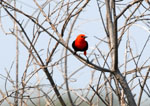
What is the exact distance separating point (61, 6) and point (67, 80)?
0.71m

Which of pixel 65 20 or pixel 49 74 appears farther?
pixel 49 74

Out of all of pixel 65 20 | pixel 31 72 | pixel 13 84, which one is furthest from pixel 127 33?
→ pixel 13 84

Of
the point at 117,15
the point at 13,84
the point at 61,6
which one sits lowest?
the point at 117,15

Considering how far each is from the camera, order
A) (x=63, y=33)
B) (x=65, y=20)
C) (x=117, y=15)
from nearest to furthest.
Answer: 1. (x=117, y=15)
2. (x=65, y=20)
3. (x=63, y=33)

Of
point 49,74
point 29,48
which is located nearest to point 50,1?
point 29,48

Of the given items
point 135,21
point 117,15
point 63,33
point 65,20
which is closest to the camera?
point 117,15

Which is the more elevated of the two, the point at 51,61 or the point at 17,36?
the point at 17,36

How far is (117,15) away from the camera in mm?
1752

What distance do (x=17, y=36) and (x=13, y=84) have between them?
1.49 feet

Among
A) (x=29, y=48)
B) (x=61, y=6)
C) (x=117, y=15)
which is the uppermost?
(x=61, y=6)

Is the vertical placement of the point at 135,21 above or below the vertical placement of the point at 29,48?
below

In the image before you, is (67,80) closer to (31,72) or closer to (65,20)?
(31,72)

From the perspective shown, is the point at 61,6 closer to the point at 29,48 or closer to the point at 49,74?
the point at 29,48

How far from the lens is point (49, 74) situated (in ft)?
8.27
